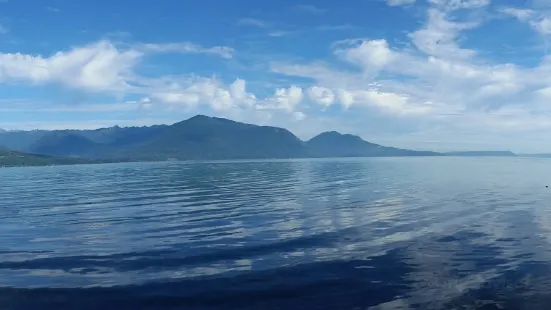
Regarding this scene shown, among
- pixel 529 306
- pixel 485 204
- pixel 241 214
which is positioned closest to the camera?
pixel 529 306

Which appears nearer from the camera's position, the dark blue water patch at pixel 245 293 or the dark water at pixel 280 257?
the dark blue water patch at pixel 245 293

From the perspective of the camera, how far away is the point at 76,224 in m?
47.8

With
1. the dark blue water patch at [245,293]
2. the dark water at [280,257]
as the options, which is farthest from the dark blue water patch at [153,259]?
the dark blue water patch at [245,293]

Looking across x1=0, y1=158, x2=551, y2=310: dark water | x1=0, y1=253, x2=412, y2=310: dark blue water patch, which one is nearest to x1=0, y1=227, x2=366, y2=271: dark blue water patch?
x1=0, y1=158, x2=551, y2=310: dark water

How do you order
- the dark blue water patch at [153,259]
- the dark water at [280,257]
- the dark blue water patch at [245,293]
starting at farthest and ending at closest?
the dark blue water patch at [153,259] → the dark water at [280,257] → the dark blue water patch at [245,293]

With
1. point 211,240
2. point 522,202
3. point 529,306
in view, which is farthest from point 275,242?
point 522,202

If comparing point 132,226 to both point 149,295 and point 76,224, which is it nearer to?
point 76,224

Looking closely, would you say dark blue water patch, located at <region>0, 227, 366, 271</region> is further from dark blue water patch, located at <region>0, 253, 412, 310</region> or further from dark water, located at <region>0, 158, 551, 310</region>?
dark blue water patch, located at <region>0, 253, 412, 310</region>

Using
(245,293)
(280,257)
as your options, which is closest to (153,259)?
(280,257)

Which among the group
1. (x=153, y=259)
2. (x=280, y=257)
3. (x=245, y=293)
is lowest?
(x=245, y=293)

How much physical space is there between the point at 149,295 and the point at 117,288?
2289mm

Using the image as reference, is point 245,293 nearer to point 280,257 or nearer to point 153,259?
point 280,257

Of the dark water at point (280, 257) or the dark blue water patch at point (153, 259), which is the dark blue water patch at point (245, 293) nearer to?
the dark water at point (280, 257)

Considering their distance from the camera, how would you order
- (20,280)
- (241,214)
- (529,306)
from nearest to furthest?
(529,306) → (20,280) → (241,214)
